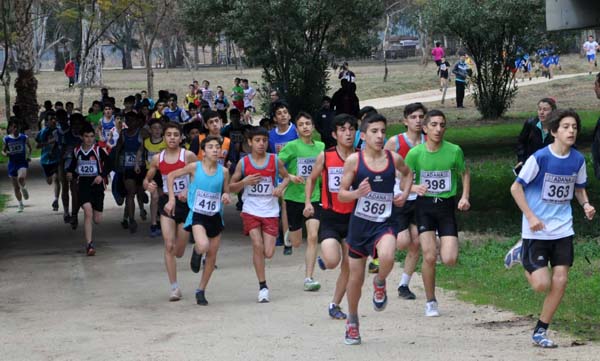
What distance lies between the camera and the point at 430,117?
10.2 meters

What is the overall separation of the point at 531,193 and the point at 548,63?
44.8m

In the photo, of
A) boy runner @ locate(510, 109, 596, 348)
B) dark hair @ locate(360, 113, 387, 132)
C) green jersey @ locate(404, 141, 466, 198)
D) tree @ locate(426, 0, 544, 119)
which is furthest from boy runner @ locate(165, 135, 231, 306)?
tree @ locate(426, 0, 544, 119)

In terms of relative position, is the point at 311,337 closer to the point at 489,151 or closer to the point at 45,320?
the point at 45,320

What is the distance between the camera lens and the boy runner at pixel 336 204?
10008mm

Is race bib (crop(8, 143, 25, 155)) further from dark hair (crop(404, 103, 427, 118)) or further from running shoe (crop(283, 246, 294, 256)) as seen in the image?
dark hair (crop(404, 103, 427, 118))

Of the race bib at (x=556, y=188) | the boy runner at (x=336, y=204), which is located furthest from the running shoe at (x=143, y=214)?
the race bib at (x=556, y=188)

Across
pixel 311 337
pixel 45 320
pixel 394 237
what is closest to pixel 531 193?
pixel 394 237

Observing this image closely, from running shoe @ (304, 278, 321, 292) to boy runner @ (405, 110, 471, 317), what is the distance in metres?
2.01

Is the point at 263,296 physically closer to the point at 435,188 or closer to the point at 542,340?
the point at 435,188

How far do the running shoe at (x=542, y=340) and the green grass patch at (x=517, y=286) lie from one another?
19.1 inches

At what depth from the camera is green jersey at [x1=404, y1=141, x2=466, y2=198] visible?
10.2 metres

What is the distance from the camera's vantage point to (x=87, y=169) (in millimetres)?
15844

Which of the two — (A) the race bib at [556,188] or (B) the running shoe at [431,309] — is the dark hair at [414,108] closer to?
(B) the running shoe at [431,309]

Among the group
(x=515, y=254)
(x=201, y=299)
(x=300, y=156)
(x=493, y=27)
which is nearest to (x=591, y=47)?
(x=493, y=27)
